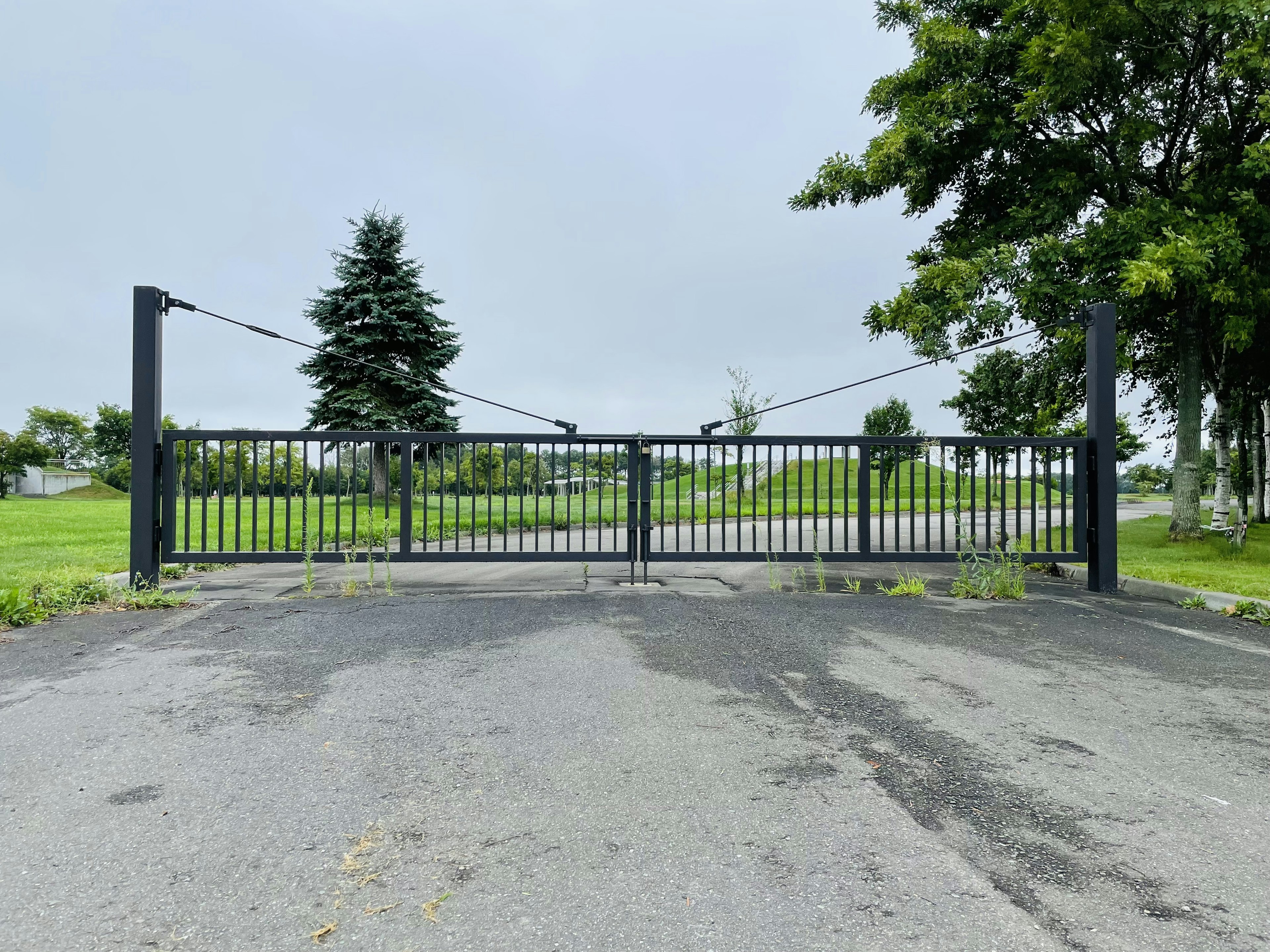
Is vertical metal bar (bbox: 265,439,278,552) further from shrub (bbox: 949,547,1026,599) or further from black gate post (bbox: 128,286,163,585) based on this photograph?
shrub (bbox: 949,547,1026,599)

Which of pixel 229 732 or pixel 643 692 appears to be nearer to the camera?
pixel 229 732

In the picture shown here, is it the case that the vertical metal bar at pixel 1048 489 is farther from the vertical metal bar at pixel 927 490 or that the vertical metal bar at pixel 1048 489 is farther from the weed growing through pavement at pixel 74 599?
the weed growing through pavement at pixel 74 599

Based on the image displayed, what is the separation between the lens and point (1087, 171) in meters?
11.8

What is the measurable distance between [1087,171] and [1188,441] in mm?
4994

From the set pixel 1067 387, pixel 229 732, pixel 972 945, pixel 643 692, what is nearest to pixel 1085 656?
pixel 643 692

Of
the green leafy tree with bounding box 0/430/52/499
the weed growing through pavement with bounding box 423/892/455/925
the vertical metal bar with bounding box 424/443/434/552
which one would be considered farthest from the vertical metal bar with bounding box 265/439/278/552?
the green leafy tree with bounding box 0/430/52/499

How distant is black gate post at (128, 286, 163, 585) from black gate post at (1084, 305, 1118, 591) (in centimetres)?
910

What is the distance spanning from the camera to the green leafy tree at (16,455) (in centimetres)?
5216

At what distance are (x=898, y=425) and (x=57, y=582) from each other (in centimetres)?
4156

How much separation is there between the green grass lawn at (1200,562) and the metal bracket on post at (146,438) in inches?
384

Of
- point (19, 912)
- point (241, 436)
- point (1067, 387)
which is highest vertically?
point (1067, 387)

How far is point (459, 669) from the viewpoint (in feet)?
12.1

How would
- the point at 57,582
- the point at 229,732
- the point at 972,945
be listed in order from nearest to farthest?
the point at 972,945
the point at 229,732
the point at 57,582

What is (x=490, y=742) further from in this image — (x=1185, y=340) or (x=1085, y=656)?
(x=1185, y=340)
